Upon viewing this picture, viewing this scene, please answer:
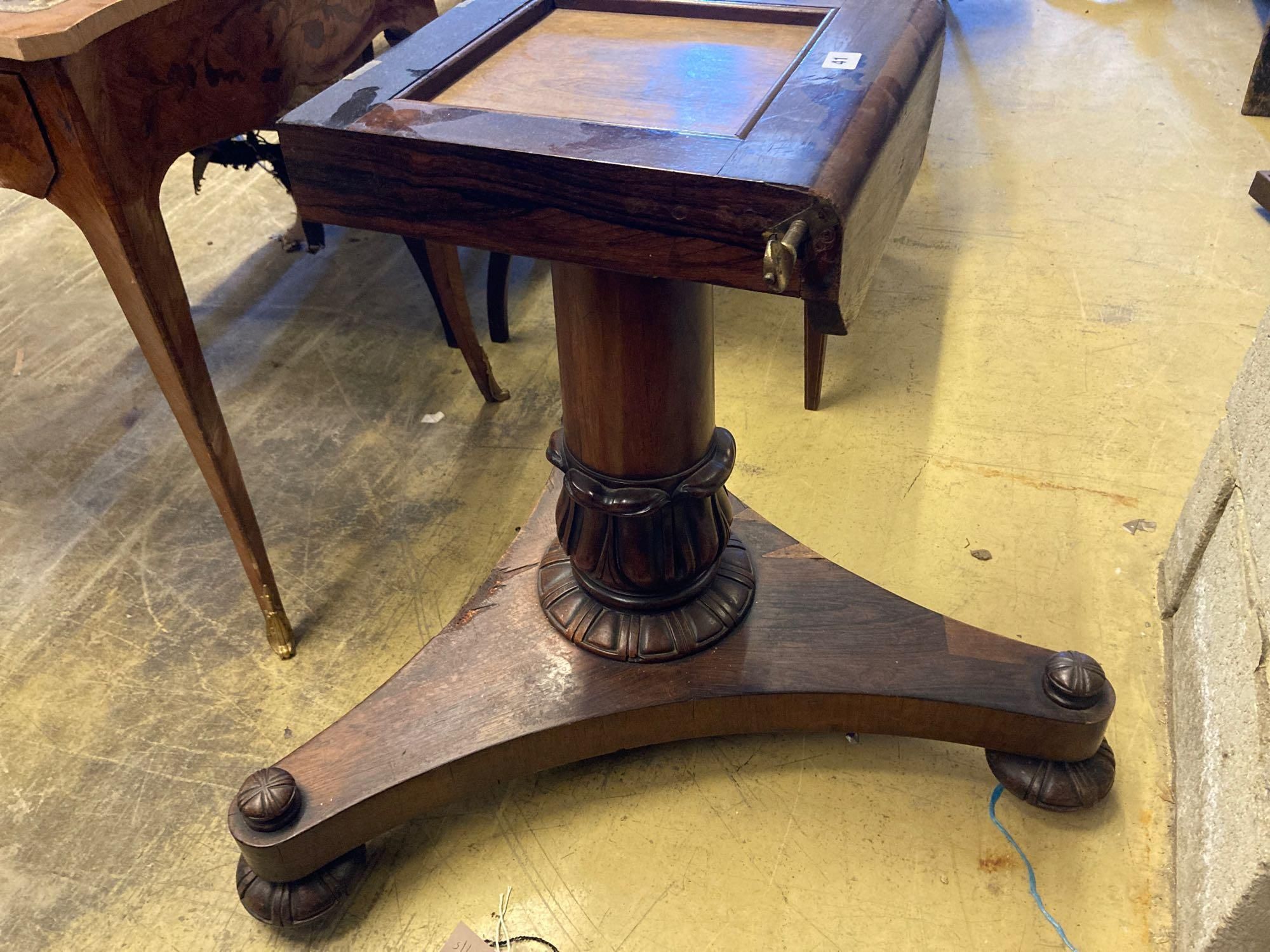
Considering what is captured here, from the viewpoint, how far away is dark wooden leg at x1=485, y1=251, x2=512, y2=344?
5.97ft

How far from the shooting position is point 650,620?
1.17 m

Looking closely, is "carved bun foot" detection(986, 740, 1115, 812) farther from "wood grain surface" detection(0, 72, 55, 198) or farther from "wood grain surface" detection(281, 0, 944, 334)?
"wood grain surface" detection(0, 72, 55, 198)

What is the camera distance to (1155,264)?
2.03m

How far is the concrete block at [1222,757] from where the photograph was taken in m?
0.92

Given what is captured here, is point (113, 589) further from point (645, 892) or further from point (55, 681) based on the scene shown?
point (645, 892)

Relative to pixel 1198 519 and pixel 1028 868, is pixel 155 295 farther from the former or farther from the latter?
pixel 1198 519

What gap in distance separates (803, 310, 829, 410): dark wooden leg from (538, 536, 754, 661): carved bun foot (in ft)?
1.75

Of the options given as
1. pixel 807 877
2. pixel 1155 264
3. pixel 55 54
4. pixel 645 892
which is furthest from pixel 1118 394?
pixel 55 54

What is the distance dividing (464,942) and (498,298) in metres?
1.15

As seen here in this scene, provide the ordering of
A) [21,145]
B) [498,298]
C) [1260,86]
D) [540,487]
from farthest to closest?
[1260,86]
[498,298]
[540,487]
[21,145]

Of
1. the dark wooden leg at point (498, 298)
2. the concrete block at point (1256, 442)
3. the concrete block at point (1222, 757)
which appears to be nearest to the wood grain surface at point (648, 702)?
the concrete block at point (1222, 757)

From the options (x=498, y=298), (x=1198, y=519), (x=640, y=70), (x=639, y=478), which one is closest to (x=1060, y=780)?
(x=1198, y=519)

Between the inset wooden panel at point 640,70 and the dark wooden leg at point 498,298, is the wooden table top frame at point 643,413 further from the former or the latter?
the dark wooden leg at point 498,298

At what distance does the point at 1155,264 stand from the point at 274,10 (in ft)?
5.52
